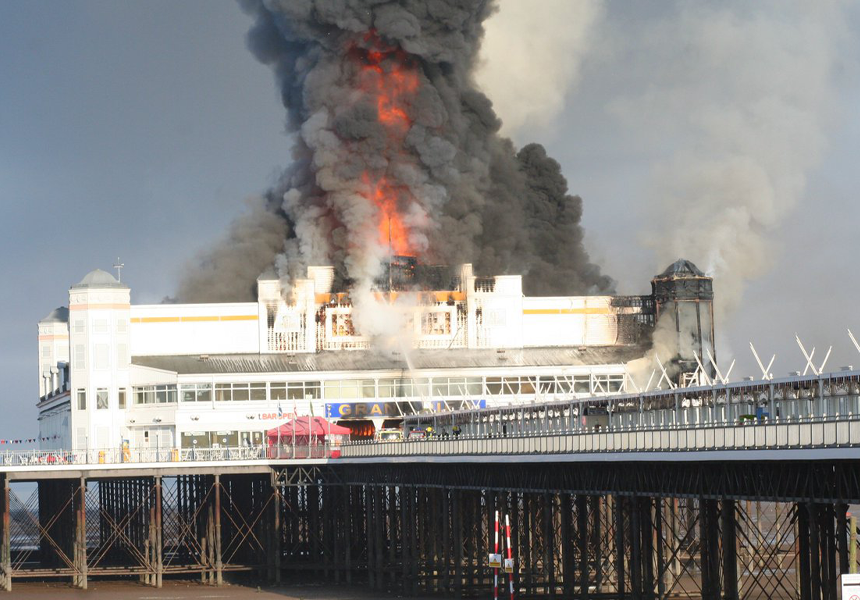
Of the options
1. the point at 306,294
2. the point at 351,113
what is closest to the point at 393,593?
the point at 306,294

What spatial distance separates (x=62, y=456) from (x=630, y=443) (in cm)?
5097

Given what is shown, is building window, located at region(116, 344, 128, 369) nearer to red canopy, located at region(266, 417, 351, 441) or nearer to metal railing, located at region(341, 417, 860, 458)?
red canopy, located at region(266, 417, 351, 441)

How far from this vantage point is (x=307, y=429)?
107m

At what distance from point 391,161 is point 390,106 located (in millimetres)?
5331

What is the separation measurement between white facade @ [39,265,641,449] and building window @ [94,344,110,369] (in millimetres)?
93

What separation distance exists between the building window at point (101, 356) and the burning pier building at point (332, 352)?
0.31 feet

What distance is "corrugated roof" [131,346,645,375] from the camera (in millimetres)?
121812

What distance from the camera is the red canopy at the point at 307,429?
10628 cm

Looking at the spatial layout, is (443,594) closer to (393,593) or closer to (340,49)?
(393,593)

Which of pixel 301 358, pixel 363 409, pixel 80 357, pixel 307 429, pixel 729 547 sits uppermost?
pixel 80 357

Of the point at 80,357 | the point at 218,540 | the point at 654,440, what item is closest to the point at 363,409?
the point at 80,357

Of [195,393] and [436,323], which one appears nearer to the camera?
[195,393]

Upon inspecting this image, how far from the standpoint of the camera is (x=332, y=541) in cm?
10875

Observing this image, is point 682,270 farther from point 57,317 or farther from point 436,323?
point 57,317
